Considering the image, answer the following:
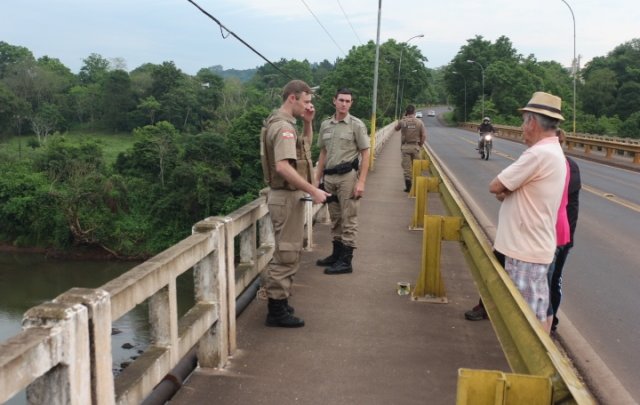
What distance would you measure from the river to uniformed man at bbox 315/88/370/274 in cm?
1936

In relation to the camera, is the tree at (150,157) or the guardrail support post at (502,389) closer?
the guardrail support post at (502,389)

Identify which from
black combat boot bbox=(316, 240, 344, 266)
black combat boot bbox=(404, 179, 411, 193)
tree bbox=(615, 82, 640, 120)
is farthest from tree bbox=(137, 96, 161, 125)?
black combat boot bbox=(316, 240, 344, 266)

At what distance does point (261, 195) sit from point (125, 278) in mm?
3059

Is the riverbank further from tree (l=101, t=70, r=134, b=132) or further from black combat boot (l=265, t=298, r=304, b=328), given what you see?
tree (l=101, t=70, r=134, b=132)

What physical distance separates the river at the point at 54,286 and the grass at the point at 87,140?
20.5 m

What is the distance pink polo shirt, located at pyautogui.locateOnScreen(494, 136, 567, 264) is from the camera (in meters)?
3.96

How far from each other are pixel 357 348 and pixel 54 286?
39.4 metres

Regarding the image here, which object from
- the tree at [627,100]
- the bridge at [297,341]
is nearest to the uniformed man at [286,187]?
the bridge at [297,341]

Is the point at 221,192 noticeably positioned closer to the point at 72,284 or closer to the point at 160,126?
the point at 72,284

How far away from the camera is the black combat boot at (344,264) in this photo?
683 centimetres

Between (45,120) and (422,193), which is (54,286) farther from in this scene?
(45,120)

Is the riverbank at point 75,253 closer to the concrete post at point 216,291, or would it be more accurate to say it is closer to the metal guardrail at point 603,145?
the metal guardrail at point 603,145

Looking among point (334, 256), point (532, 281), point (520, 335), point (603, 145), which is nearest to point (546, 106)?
point (532, 281)

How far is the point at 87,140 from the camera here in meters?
64.7
